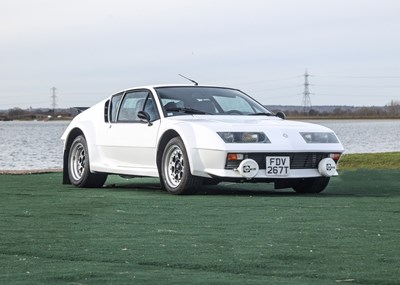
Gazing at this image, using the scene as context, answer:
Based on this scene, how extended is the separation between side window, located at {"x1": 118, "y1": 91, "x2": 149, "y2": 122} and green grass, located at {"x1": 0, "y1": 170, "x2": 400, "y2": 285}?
1337 millimetres

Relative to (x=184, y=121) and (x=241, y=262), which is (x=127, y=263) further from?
(x=184, y=121)

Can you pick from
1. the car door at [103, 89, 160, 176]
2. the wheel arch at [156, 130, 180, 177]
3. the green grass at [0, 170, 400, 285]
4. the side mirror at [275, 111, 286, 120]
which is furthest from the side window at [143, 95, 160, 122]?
the side mirror at [275, 111, 286, 120]

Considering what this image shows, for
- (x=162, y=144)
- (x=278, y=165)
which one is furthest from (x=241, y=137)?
(x=162, y=144)

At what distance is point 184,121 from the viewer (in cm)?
1259

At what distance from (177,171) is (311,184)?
165cm

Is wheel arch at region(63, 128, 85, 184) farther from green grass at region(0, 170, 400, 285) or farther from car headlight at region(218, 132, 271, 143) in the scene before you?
car headlight at region(218, 132, 271, 143)

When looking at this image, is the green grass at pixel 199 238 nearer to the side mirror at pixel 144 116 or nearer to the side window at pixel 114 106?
the side mirror at pixel 144 116

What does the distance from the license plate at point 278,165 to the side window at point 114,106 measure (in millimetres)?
2792

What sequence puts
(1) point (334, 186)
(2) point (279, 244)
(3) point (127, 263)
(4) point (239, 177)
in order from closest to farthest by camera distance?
(3) point (127, 263), (2) point (279, 244), (4) point (239, 177), (1) point (334, 186)

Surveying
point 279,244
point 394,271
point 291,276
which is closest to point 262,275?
point 291,276

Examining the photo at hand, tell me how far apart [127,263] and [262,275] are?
3.08ft

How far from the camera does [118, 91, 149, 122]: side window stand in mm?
13711

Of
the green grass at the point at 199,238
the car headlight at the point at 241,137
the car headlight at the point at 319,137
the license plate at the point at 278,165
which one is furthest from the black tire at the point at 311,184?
the car headlight at the point at 241,137

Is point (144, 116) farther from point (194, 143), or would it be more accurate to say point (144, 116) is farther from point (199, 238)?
point (199, 238)
